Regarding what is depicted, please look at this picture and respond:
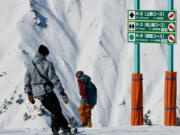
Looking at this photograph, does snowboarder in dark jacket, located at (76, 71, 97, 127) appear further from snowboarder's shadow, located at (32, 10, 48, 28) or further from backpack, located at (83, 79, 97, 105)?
snowboarder's shadow, located at (32, 10, 48, 28)

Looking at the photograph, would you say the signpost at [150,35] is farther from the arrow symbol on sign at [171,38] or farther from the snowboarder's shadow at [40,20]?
the snowboarder's shadow at [40,20]

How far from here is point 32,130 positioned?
9.76 metres

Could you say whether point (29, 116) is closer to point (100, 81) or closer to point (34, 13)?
point (100, 81)

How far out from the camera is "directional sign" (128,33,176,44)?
11.5 m

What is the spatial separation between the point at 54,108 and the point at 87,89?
8.92 ft

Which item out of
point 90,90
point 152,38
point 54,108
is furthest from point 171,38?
point 54,108

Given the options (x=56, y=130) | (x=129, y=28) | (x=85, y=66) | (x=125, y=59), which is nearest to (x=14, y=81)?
(x=85, y=66)

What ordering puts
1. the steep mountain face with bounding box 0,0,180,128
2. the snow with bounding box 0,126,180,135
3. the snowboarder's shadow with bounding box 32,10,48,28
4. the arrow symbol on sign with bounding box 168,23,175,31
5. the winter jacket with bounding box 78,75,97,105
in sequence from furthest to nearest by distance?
1. the snowboarder's shadow with bounding box 32,10,48,28
2. the steep mountain face with bounding box 0,0,180,128
3. the arrow symbol on sign with bounding box 168,23,175,31
4. the winter jacket with bounding box 78,75,97,105
5. the snow with bounding box 0,126,180,135

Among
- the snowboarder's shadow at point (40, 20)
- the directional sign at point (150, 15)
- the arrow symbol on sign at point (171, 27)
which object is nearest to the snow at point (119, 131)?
the arrow symbol on sign at point (171, 27)

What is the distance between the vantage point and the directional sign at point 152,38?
11523 millimetres

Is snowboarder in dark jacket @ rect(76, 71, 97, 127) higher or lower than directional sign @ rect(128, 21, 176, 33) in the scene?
lower

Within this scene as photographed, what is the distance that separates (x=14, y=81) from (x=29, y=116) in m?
7.15

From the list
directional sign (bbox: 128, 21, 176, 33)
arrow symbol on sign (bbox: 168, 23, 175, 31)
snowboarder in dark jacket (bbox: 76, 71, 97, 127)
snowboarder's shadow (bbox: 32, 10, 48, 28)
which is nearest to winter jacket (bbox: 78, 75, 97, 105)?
snowboarder in dark jacket (bbox: 76, 71, 97, 127)

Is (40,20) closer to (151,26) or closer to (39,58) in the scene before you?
(151,26)
